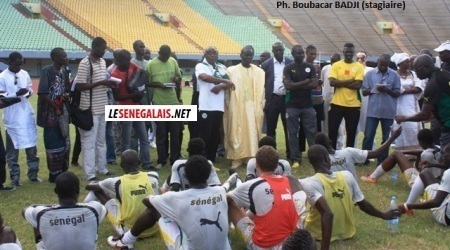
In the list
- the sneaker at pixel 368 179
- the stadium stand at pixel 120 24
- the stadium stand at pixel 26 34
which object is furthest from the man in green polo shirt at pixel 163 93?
the stadium stand at pixel 120 24

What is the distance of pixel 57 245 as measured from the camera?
4215 millimetres

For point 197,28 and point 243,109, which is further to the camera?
point 197,28

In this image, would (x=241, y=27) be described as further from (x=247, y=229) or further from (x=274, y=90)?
(x=247, y=229)

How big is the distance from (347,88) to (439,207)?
343cm

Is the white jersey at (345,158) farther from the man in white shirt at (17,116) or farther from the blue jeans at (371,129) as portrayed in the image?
the man in white shirt at (17,116)

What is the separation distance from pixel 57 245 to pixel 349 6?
43.3 m

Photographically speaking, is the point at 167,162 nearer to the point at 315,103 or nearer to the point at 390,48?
the point at 315,103

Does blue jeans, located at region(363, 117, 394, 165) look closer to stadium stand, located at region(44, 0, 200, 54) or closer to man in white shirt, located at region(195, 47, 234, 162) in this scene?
man in white shirt, located at region(195, 47, 234, 162)

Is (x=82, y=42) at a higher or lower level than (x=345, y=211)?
higher

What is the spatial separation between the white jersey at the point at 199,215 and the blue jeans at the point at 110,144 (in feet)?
16.8

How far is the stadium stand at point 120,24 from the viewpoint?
36.4m

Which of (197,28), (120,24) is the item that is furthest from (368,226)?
(197,28)

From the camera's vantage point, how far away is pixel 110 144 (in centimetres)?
956

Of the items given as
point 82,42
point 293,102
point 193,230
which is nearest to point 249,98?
point 293,102
